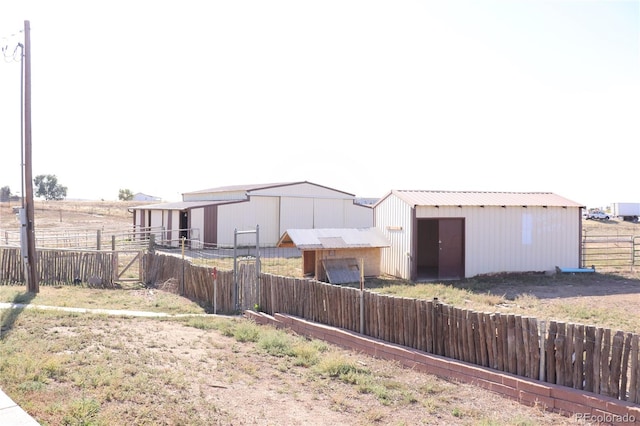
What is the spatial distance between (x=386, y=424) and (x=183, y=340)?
481 cm

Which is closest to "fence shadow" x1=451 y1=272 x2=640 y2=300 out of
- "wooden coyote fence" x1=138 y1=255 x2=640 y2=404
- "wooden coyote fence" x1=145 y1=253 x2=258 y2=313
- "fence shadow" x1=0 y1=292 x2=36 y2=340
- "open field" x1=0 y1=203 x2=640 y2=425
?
"open field" x1=0 y1=203 x2=640 y2=425

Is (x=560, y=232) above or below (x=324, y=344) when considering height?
above

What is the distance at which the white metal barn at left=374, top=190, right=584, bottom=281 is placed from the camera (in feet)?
63.9

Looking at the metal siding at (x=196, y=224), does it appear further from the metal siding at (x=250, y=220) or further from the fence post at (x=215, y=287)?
the fence post at (x=215, y=287)

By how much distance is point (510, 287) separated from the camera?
17.3 m

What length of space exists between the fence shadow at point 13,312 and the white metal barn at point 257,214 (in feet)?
55.5

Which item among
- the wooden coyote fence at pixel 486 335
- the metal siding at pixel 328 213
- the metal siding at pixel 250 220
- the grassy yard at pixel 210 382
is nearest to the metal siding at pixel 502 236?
the wooden coyote fence at pixel 486 335

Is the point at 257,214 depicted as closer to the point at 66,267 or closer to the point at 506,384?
the point at 66,267

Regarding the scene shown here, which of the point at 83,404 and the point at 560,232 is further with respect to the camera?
the point at 560,232

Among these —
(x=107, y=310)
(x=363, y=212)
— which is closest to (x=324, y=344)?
(x=107, y=310)

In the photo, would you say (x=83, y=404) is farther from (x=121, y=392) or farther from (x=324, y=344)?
(x=324, y=344)

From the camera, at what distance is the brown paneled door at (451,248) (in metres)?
19.6

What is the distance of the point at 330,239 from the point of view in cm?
1847

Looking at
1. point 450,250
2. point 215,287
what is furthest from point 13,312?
point 450,250
